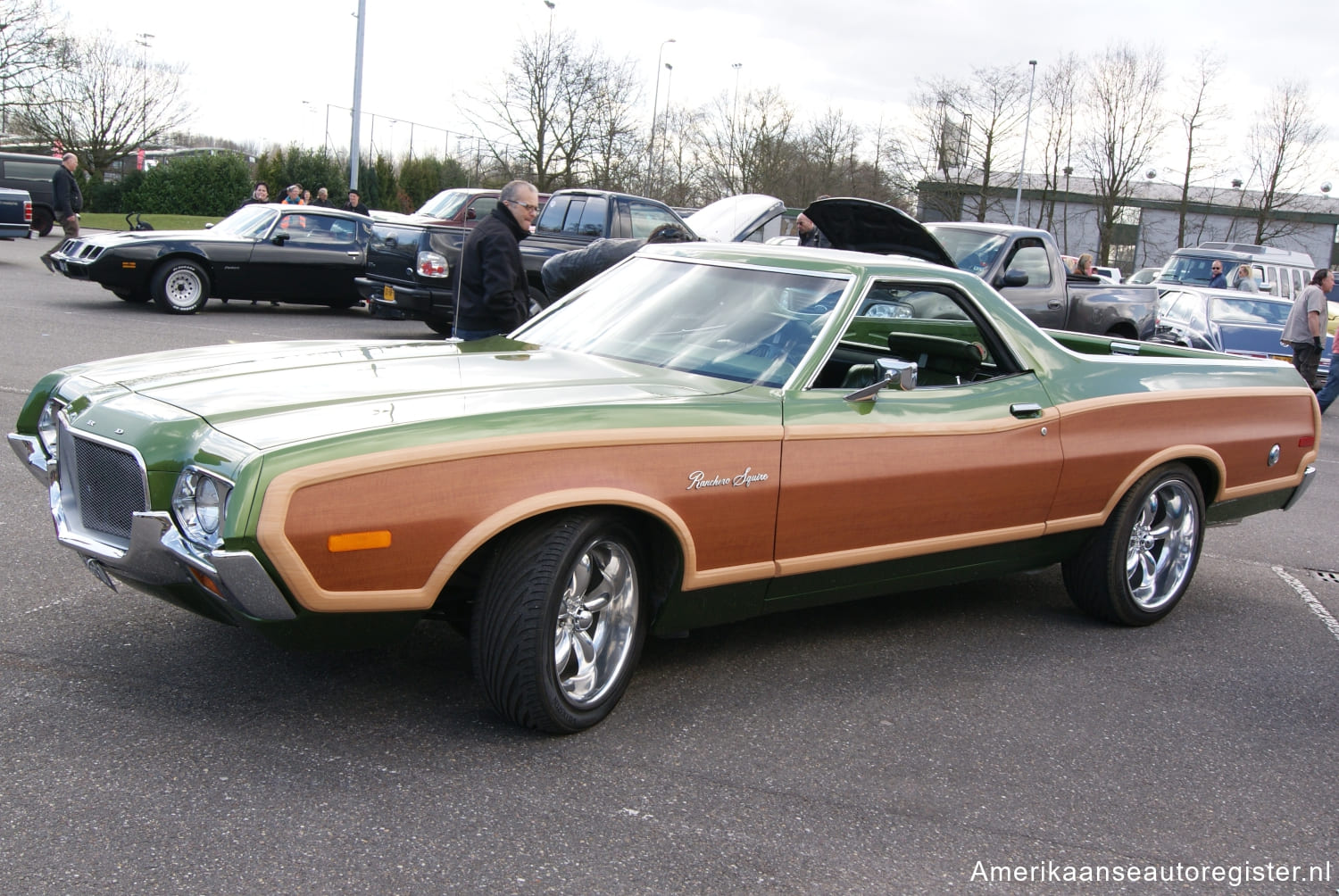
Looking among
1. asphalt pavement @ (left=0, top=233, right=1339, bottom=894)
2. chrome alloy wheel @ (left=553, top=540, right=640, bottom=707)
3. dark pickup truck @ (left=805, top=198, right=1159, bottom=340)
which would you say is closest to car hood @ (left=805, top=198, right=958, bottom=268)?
asphalt pavement @ (left=0, top=233, right=1339, bottom=894)

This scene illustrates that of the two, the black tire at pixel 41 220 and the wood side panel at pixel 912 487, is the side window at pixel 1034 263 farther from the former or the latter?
the black tire at pixel 41 220

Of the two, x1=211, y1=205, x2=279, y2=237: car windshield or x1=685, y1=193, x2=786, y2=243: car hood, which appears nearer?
x1=685, y1=193, x2=786, y2=243: car hood

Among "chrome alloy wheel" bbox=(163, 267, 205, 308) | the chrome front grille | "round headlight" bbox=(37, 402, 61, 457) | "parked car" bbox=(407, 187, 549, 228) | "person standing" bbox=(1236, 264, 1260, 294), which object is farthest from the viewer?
"person standing" bbox=(1236, 264, 1260, 294)

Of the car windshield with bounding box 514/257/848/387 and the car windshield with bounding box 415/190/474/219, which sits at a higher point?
the car windshield with bounding box 415/190/474/219

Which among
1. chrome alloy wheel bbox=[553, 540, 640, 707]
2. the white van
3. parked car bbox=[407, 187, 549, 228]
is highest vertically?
the white van

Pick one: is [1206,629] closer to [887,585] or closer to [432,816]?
[887,585]

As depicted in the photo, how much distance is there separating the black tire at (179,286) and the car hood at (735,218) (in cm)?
600

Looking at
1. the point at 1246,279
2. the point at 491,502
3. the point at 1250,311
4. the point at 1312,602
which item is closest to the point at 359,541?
the point at 491,502

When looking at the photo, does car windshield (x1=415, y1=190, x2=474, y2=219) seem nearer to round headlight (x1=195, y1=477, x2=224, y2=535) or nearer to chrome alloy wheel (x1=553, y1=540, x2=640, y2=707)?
chrome alloy wheel (x1=553, y1=540, x2=640, y2=707)

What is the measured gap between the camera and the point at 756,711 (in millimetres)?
3984

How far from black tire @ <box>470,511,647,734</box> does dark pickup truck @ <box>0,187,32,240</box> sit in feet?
67.3

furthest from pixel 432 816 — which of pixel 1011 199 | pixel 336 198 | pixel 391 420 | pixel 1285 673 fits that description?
pixel 1011 199

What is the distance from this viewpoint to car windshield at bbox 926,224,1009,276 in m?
11.4

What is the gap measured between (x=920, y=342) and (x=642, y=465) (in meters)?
1.70
